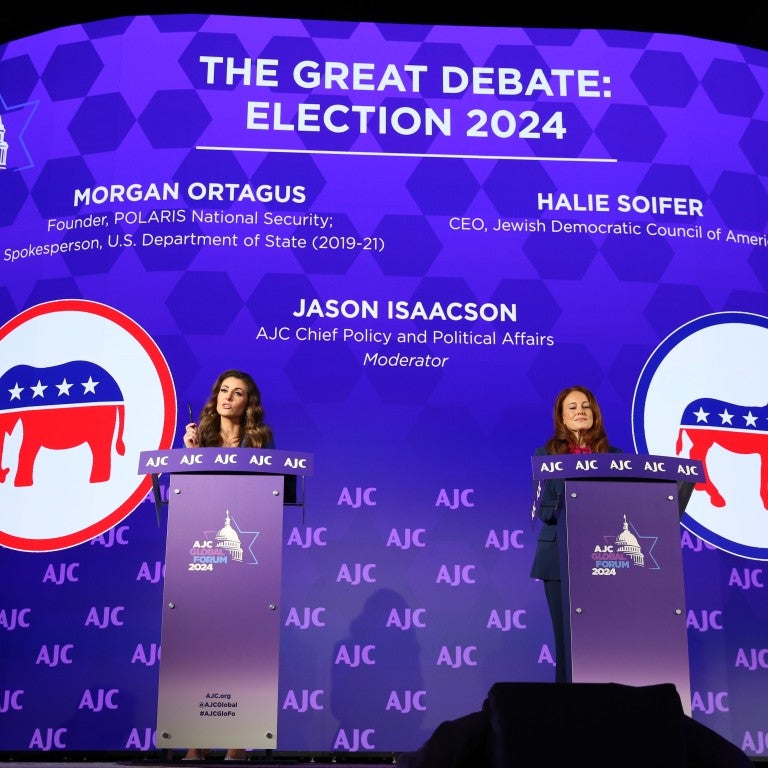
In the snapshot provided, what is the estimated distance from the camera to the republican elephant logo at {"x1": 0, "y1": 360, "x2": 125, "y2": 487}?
6105 mm

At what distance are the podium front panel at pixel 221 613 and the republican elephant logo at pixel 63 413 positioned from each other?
2205 millimetres

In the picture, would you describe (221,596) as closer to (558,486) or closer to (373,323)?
(558,486)

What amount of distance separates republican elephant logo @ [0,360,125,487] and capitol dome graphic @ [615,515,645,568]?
10.2 feet

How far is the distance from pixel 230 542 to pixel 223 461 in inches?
11.8

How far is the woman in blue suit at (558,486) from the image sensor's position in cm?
454

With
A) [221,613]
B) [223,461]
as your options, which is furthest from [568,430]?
[221,613]

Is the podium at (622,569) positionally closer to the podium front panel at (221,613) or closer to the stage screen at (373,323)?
the podium front panel at (221,613)

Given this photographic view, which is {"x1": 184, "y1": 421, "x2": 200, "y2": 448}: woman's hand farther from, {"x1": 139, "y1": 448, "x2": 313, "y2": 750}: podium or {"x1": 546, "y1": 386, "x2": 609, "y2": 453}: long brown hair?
{"x1": 546, "y1": 386, "x2": 609, "y2": 453}: long brown hair

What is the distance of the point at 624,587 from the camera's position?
158 inches

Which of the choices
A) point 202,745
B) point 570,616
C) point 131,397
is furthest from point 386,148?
point 202,745

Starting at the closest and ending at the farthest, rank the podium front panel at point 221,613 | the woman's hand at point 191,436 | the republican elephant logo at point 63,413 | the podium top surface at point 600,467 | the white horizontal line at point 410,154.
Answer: the podium front panel at point 221,613
the podium top surface at point 600,467
the woman's hand at point 191,436
the republican elephant logo at point 63,413
the white horizontal line at point 410,154

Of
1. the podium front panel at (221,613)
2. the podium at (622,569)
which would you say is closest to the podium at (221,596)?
the podium front panel at (221,613)

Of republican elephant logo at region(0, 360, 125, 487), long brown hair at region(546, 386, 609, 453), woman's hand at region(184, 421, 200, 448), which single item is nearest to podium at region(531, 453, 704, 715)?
long brown hair at region(546, 386, 609, 453)

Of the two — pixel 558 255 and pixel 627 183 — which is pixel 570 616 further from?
pixel 627 183
